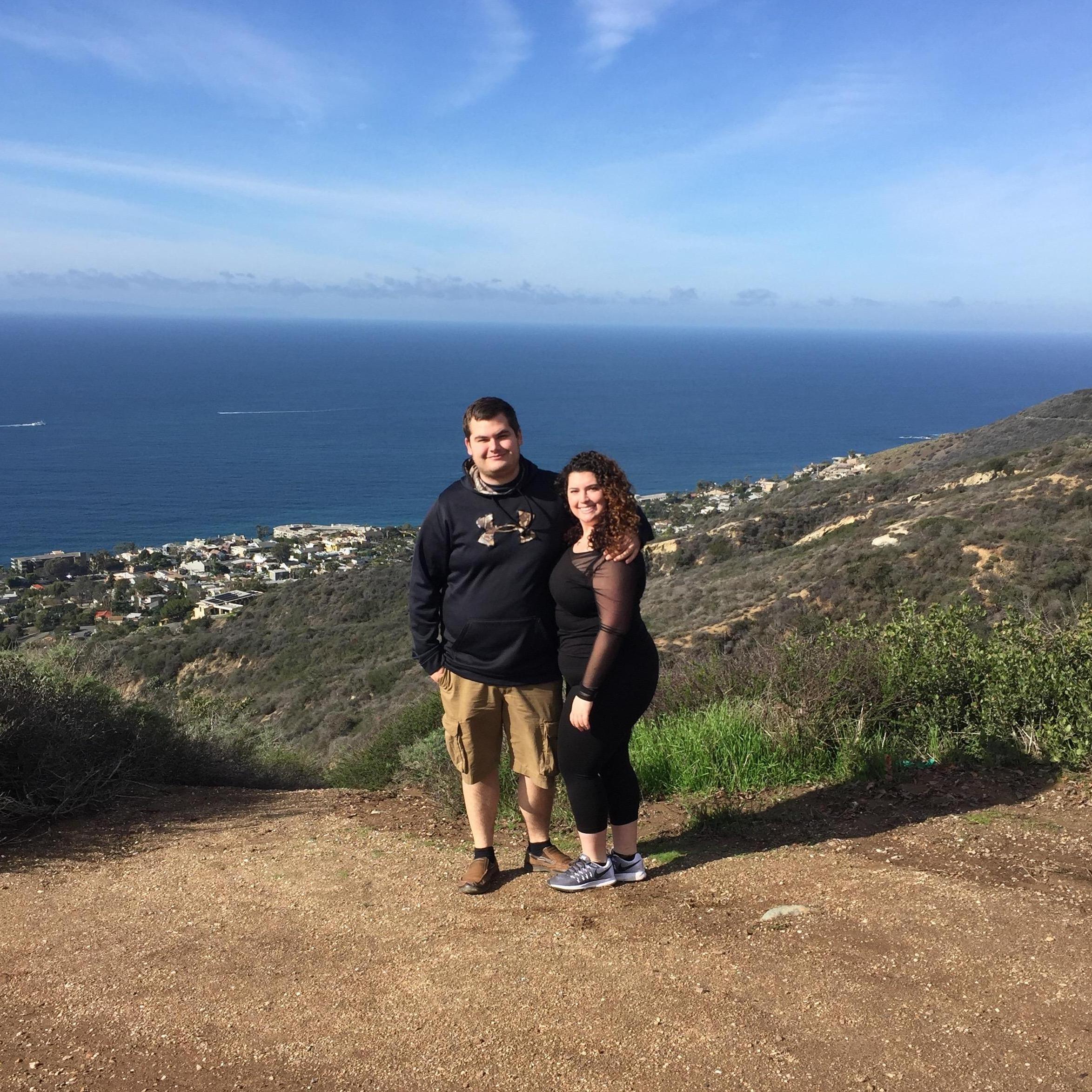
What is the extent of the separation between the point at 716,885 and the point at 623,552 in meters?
1.51

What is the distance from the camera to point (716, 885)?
355 cm

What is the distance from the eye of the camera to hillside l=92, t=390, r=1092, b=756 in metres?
15.6

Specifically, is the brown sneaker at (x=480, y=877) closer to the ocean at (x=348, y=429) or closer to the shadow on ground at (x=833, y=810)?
the shadow on ground at (x=833, y=810)

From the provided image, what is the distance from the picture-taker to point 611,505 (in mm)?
3098

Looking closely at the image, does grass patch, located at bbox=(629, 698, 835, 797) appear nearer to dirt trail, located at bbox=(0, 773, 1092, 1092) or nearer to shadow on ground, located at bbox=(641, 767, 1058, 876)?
→ shadow on ground, located at bbox=(641, 767, 1058, 876)

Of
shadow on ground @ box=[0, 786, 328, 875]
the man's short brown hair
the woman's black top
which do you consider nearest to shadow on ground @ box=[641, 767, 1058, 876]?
the woman's black top

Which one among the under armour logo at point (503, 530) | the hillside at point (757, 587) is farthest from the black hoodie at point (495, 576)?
the hillside at point (757, 587)

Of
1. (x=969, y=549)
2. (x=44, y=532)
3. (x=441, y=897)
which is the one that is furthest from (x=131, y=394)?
(x=441, y=897)

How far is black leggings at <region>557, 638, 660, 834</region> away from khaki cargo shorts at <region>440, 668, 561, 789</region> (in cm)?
7

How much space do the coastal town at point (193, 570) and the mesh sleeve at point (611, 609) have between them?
24.4m

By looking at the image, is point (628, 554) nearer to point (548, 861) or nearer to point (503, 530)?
point (503, 530)

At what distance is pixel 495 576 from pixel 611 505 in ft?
1.72

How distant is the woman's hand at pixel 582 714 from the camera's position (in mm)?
3199

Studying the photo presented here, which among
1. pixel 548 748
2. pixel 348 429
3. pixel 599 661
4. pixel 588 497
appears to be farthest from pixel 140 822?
pixel 348 429
